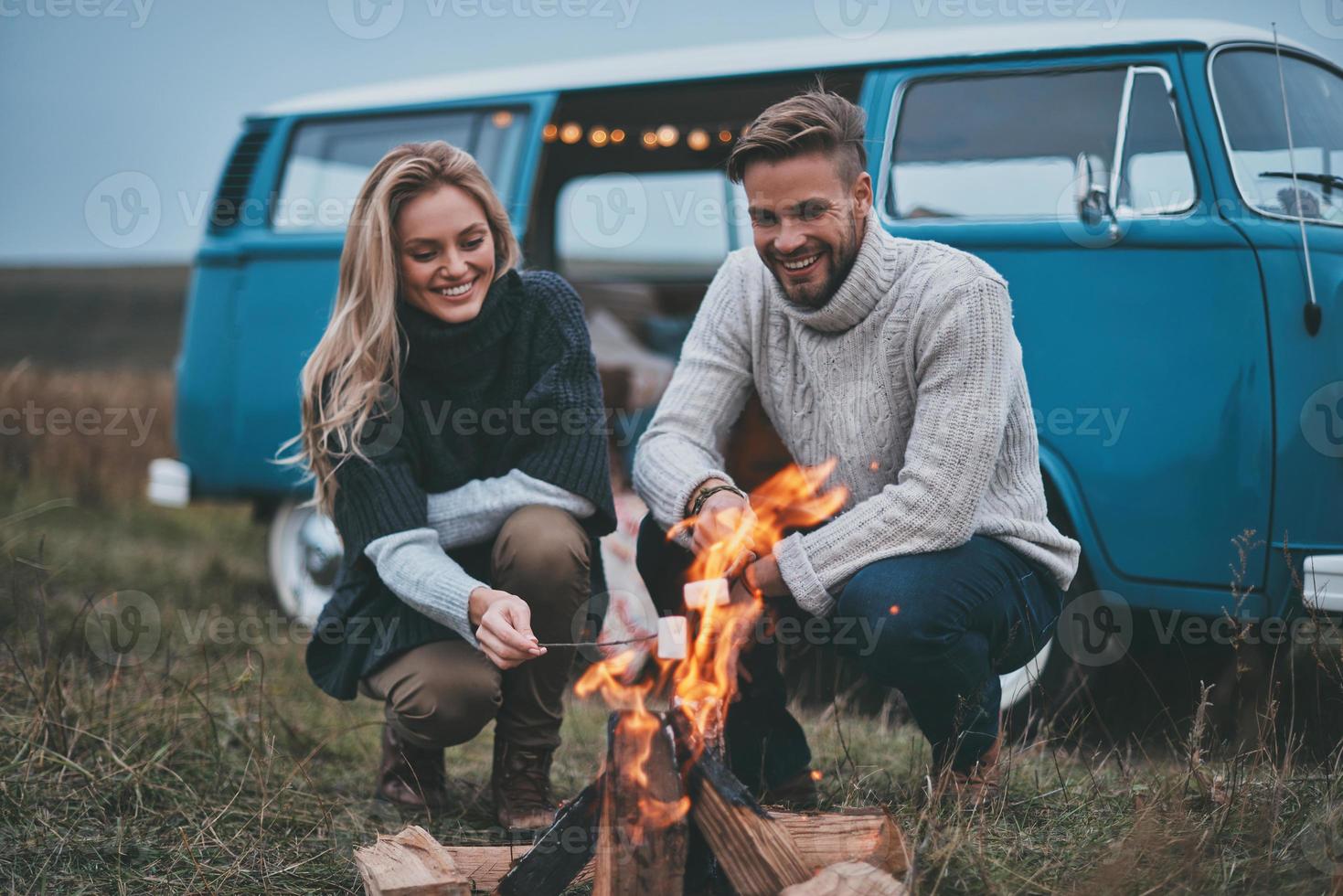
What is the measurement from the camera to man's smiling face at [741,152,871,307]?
2.38m

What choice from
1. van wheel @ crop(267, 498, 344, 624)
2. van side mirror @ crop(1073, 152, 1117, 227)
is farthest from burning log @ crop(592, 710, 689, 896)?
van wheel @ crop(267, 498, 344, 624)

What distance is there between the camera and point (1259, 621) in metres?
3.14

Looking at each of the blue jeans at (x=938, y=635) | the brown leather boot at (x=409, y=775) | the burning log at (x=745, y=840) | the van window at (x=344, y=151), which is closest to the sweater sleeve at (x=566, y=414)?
the blue jeans at (x=938, y=635)

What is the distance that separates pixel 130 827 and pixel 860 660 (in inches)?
66.7

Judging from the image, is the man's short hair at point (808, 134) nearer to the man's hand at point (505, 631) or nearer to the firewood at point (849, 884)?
the man's hand at point (505, 631)

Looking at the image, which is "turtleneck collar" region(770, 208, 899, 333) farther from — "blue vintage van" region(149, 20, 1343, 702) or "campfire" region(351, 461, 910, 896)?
"blue vintage van" region(149, 20, 1343, 702)

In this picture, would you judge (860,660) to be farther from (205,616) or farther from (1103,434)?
(205,616)

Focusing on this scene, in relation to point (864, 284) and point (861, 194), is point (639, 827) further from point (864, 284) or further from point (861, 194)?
point (861, 194)

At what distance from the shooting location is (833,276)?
2.46 meters

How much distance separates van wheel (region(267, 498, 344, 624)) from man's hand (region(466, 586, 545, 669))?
8.92 feet

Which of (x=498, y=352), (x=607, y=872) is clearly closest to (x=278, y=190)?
(x=498, y=352)

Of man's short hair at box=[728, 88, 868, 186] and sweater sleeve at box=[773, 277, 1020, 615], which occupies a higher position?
man's short hair at box=[728, 88, 868, 186]

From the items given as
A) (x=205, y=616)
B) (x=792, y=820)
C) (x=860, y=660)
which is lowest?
(x=205, y=616)

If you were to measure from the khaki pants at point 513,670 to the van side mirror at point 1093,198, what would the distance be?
5.68 ft
